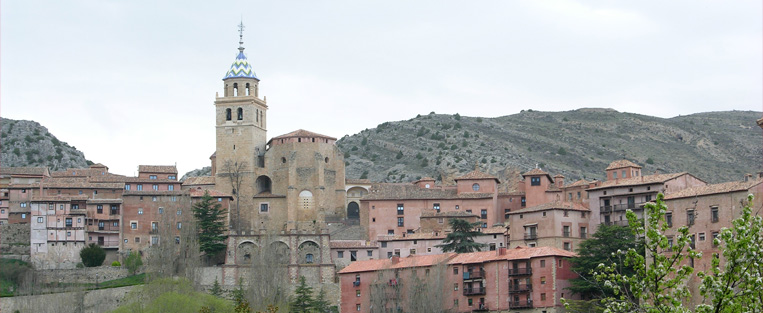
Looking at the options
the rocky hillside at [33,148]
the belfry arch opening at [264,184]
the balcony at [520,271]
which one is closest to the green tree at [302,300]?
the balcony at [520,271]

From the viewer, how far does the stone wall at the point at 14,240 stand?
251 feet

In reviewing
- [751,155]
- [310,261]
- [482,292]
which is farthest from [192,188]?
[751,155]

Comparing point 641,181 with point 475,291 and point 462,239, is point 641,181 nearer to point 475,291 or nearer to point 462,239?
point 462,239

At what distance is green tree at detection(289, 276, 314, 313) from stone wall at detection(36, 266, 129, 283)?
1324 centimetres

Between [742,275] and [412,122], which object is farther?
[412,122]

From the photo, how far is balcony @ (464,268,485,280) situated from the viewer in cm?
6550

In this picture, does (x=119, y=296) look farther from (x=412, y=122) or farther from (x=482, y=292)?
(x=412, y=122)

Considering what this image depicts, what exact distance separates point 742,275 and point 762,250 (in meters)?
0.49

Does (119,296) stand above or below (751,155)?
below

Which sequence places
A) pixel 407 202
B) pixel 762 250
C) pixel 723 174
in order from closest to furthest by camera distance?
pixel 762 250, pixel 407 202, pixel 723 174

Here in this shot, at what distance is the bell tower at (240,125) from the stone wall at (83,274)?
42.8ft

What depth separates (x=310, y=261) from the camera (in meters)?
75.1

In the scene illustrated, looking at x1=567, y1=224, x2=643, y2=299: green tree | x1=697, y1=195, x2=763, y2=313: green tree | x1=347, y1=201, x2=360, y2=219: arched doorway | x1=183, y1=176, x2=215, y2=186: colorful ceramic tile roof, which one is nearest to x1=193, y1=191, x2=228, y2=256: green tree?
x1=183, y1=176, x2=215, y2=186: colorful ceramic tile roof

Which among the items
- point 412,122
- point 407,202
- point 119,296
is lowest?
point 119,296
